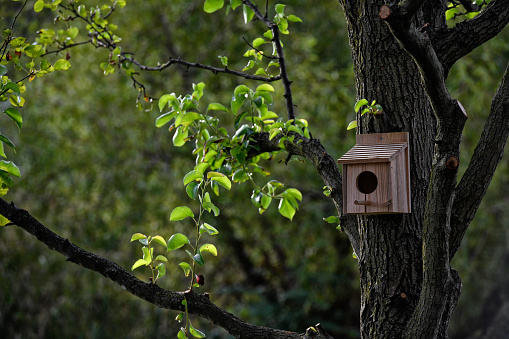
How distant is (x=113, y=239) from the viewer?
15.6 ft

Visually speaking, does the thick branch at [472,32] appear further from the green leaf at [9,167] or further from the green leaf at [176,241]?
the green leaf at [9,167]

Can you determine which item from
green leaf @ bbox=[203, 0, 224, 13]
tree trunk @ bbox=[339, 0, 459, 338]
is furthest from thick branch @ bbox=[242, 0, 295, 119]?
tree trunk @ bbox=[339, 0, 459, 338]

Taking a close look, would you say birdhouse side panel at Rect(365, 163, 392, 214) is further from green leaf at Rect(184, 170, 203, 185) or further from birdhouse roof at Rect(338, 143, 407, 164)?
green leaf at Rect(184, 170, 203, 185)

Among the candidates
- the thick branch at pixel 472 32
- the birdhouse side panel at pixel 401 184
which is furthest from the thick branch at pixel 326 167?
the thick branch at pixel 472 32

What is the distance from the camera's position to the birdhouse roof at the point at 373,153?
1.34 metres

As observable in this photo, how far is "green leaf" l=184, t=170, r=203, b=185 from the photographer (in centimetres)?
136

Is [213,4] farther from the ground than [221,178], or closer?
farther from the ground

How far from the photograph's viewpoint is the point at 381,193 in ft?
4.43

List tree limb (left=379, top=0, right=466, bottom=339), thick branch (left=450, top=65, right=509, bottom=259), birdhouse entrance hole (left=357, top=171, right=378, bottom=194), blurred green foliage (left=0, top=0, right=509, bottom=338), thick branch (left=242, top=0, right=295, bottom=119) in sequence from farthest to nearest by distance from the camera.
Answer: blurred green foliage (left=0, top=0, right=509, bottom=338), thick branch (left=242, top=0, right=295, bottom=119), birdhouse entrance hole (left=357, top=171, right=378, bottom=194), thick branch (left=450, top=65, right=509, bottom=259), tree limb (left=379, top=0, right=466, bottom=339)

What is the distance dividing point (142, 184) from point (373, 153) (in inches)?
137

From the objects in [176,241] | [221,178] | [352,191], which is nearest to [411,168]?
[352,191]

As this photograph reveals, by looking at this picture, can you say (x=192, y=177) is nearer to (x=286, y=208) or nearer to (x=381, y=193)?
(x=286, y=208)

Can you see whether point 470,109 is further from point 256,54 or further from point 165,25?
point 256,54

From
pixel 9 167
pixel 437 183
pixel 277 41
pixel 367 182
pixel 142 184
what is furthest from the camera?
pixel 142 184
